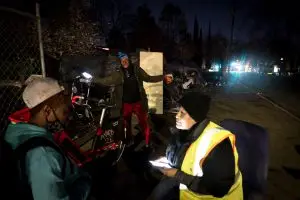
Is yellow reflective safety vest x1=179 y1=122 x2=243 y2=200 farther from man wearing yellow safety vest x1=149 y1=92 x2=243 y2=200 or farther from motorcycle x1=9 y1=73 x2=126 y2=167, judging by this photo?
motorcycle x1=9 y1=73 x2=126 y2=167

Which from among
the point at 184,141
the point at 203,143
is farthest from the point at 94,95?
the point at 203,143

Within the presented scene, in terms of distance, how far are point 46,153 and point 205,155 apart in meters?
1.30

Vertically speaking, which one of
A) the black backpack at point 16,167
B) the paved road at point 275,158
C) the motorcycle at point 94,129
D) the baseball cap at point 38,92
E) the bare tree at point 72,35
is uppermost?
the bare tree at point 72,35

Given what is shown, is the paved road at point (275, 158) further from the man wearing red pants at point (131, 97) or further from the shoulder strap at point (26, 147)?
the shoulder strap at point (26, 147)

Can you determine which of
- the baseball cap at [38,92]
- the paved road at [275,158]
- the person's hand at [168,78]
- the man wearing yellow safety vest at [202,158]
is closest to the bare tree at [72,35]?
the person's hand at [168,78]

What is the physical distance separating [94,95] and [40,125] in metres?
5.32

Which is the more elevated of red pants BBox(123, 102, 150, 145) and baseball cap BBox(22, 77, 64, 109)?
baseball cap BBox(22, 77, 64, 109)

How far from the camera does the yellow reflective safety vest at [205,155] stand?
2539 millimetres

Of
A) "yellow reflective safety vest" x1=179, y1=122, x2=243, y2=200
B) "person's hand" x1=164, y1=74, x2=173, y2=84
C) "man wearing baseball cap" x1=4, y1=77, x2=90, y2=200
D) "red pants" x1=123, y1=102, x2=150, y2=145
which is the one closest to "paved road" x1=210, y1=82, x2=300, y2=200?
"person's hand" x1=164, y1=74, x2=173, y2=84

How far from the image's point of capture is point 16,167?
202 cm

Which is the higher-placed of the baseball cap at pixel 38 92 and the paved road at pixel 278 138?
the baseball cap at pixel 38 92

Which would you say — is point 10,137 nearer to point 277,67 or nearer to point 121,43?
point 121,43

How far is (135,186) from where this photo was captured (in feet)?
17.0

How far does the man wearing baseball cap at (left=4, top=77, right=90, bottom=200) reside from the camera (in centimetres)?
188
